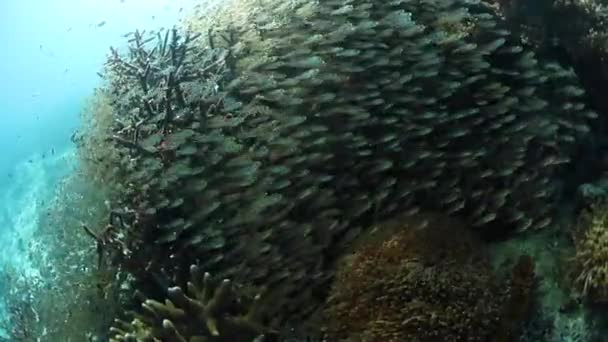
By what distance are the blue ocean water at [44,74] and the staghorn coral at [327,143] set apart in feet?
18.1

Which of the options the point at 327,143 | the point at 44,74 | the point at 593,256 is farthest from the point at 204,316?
the point at 44,74

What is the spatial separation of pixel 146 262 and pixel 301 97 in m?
1.59

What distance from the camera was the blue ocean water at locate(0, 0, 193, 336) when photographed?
34.8ft

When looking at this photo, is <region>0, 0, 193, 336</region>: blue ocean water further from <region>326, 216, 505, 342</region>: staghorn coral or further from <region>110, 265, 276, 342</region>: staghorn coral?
<region>326, 216, 505, 342</region>: staghorn coral

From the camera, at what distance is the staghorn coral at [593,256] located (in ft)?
14.1

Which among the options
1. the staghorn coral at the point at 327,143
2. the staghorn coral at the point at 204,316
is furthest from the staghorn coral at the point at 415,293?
the staghorn coral at the point at 204,316

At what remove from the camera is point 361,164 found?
490 cm

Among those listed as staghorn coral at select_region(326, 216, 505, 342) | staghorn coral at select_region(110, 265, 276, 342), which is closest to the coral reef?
staghorn coral at select_region(110, 265, 276, 342)

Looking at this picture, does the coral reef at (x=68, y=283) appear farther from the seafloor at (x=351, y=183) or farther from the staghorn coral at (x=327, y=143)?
the staghorn coral at (x=327, y=143)

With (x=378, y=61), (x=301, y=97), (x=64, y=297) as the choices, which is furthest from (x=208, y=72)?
(x=64, y=297)

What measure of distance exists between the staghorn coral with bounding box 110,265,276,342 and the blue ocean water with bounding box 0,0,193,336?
20.9ft

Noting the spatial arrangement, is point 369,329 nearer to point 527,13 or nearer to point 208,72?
Answer: point 208,72

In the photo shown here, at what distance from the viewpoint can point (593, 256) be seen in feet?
14.4

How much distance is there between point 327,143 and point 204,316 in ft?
4.62
